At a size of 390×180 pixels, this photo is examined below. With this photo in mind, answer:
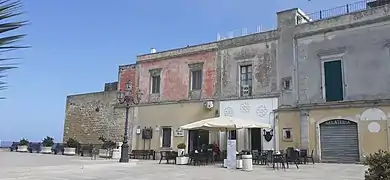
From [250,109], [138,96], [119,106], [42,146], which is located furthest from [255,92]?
[42,146]

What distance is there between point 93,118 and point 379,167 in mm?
22913

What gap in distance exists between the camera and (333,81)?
56.8 ft

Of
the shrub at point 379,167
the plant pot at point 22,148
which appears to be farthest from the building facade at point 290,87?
the shrub at point 379,167

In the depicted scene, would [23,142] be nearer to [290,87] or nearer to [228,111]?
[228,111]

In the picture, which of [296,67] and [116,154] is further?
[116,154]

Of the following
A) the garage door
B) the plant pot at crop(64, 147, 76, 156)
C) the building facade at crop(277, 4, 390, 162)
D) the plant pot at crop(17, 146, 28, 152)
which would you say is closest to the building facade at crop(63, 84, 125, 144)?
the plant pot at crop(64, 147, 76, 156)

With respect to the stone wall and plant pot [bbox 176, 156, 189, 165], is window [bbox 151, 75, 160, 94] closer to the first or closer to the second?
the stone wall

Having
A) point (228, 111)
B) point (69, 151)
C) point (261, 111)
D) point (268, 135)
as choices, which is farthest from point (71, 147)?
point (268, 135)

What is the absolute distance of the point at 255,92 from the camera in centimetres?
1969

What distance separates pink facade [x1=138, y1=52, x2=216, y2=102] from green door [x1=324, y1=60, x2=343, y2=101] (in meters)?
6.48

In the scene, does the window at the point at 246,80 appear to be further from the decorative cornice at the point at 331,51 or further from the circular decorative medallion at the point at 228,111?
the decorative cornice at the point at 331,51

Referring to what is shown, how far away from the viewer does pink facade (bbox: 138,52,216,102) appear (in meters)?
21.6

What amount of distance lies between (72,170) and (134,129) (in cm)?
1202

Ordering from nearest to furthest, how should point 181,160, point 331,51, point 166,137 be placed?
point 181,160 → point 331,51 → point 166,137
